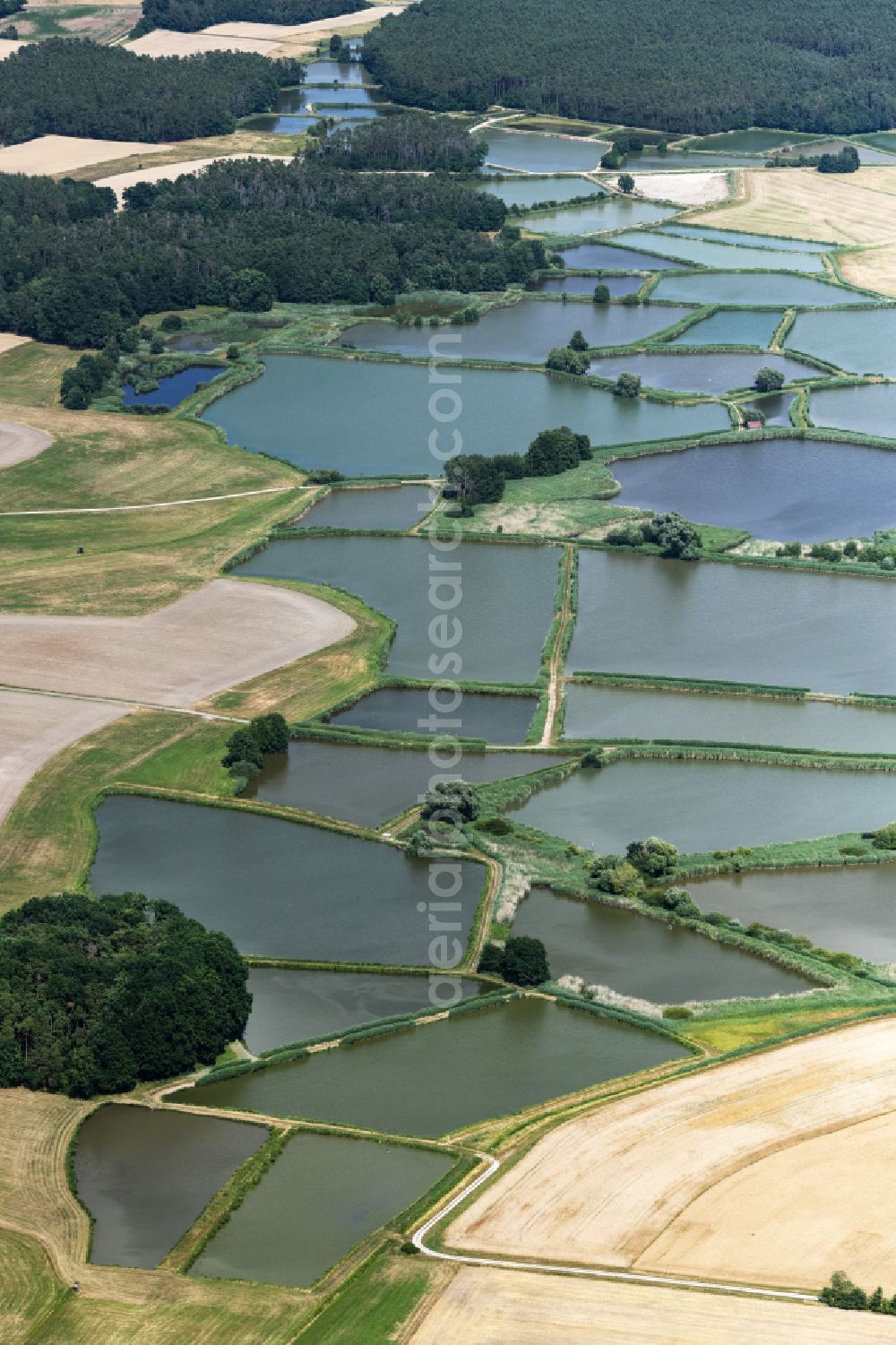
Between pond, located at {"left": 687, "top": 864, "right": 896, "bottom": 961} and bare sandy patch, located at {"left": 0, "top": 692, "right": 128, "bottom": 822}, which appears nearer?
pond, located at {"left": 687, "top": 864, "right": 896, "bottom": 961}

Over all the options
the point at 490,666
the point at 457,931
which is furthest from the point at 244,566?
the point at 457,931

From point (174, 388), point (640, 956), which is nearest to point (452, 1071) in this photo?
point (640, 956)

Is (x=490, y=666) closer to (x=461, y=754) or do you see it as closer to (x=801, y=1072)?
(x=461, y=754)

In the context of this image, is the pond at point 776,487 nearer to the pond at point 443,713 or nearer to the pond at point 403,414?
the pond at point 403,414

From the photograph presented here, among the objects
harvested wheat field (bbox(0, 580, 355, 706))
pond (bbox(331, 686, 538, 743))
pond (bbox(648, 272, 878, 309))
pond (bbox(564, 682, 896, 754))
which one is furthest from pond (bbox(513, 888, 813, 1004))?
pond (bbox(648, 272, 878, 309))

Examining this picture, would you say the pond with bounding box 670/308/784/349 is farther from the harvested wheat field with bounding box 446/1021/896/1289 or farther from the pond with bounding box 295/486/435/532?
the harvested wheat field with bounding box 446/1021/896/1289

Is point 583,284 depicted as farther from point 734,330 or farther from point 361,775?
point 361,775
